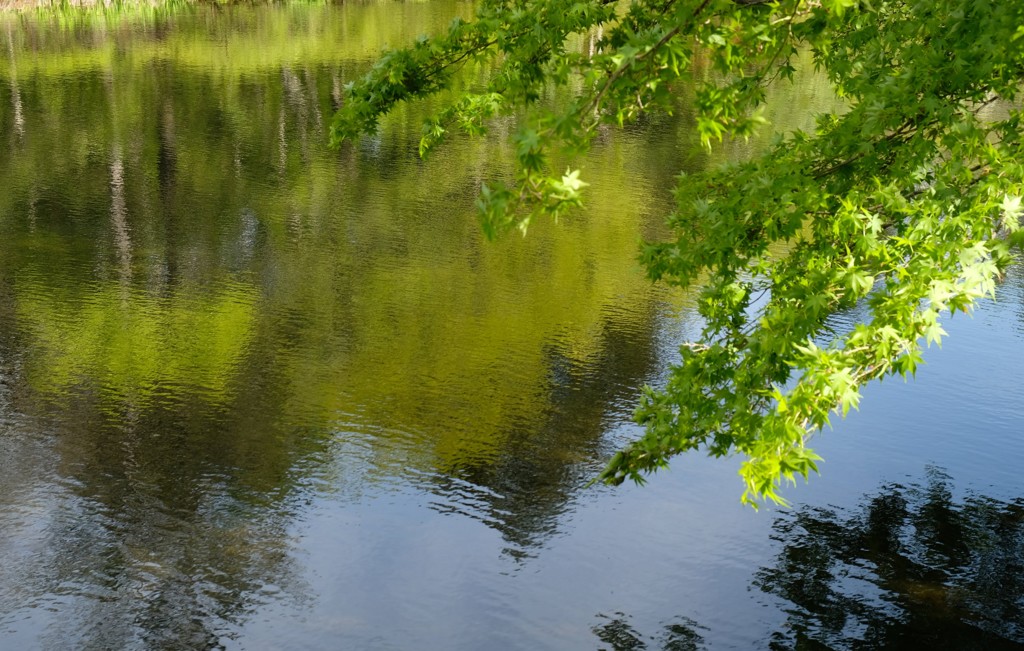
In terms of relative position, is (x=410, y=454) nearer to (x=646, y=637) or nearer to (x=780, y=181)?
(x=646, y=637)

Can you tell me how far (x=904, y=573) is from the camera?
11.9 m

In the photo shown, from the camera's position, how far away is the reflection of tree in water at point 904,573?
1098cm

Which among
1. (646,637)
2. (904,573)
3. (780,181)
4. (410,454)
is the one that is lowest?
(646,637)

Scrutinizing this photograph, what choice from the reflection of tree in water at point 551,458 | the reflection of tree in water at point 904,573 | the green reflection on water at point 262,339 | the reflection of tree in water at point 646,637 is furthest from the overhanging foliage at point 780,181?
the reflection of tree in water at point 551,458

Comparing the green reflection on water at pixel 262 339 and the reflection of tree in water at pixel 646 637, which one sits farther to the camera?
the green reflection on water at pixel 262 339

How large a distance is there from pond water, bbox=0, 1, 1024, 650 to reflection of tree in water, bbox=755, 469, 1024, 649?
0.03m

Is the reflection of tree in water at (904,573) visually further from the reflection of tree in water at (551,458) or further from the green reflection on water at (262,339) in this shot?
the green reflection on water at (262,339)

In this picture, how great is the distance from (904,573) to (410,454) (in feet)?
19.3

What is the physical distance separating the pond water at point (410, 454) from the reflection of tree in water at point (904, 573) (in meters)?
0.03

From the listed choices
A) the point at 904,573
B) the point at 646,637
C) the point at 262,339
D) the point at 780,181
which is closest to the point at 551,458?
the point at 646,637

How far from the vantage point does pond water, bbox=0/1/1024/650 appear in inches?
440

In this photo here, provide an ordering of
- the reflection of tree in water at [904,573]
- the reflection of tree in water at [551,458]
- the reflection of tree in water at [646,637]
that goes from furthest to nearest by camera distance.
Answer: the reflection of tree in water at [551,458] < the reflection of tree in water at [904,573] < the reflection of tree in water at [646,637]

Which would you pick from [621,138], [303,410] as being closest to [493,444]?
[303,410]

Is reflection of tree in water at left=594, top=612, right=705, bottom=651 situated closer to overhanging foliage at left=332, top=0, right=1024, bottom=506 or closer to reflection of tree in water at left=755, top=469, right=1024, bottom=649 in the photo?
reflection of tree in water at left=755, top=469, right=1024, bottom=649
